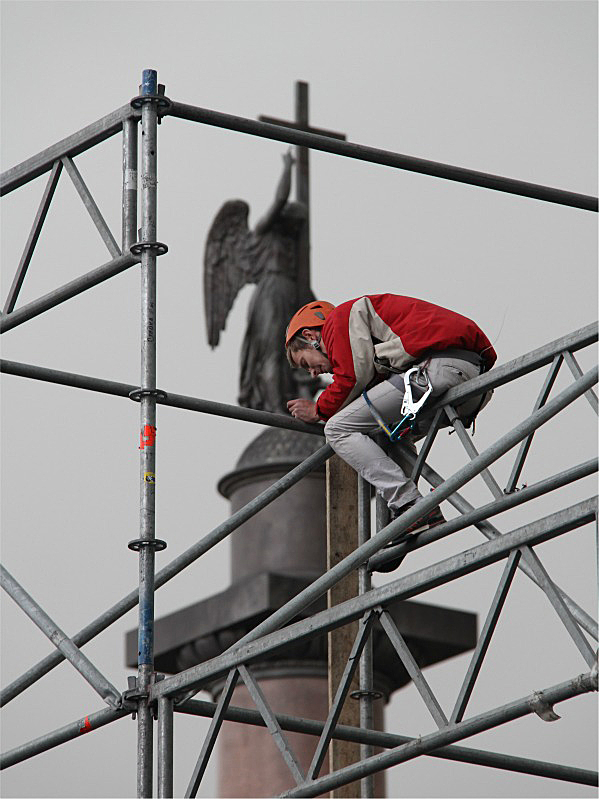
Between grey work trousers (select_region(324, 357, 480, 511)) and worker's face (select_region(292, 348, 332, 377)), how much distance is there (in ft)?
0.97

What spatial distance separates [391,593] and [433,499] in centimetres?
78

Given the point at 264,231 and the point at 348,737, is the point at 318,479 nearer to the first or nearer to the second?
the point at 264,231

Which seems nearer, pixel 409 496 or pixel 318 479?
pixel 409 496

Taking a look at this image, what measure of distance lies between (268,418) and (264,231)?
12.2 metres

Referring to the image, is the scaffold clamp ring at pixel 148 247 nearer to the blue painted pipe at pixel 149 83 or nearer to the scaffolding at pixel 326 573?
the scaffolding at pixel 326 573

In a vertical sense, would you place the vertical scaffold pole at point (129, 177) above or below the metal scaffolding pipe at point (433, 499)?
above

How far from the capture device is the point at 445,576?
895 cm

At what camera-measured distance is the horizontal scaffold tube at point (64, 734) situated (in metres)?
9.96

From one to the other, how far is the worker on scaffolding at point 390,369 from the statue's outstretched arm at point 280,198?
12586 millimetres

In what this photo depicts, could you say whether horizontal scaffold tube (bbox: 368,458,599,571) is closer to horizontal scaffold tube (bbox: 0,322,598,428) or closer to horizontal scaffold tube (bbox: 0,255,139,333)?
horizontal scaffold tube (bbox: 0,322,598,428)

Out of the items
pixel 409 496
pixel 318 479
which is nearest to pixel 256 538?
pixel 318 479

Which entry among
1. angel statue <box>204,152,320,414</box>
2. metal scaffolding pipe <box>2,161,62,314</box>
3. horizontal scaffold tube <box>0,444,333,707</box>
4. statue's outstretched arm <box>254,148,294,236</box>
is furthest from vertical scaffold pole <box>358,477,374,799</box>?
statue's outstretched arm <box>254,148,294,236</box>

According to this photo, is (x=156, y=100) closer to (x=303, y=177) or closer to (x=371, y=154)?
(x=371, y=154)

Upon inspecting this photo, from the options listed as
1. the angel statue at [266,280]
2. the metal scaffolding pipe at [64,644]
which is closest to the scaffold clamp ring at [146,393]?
the metal scaffolding pipe at [64,644]
